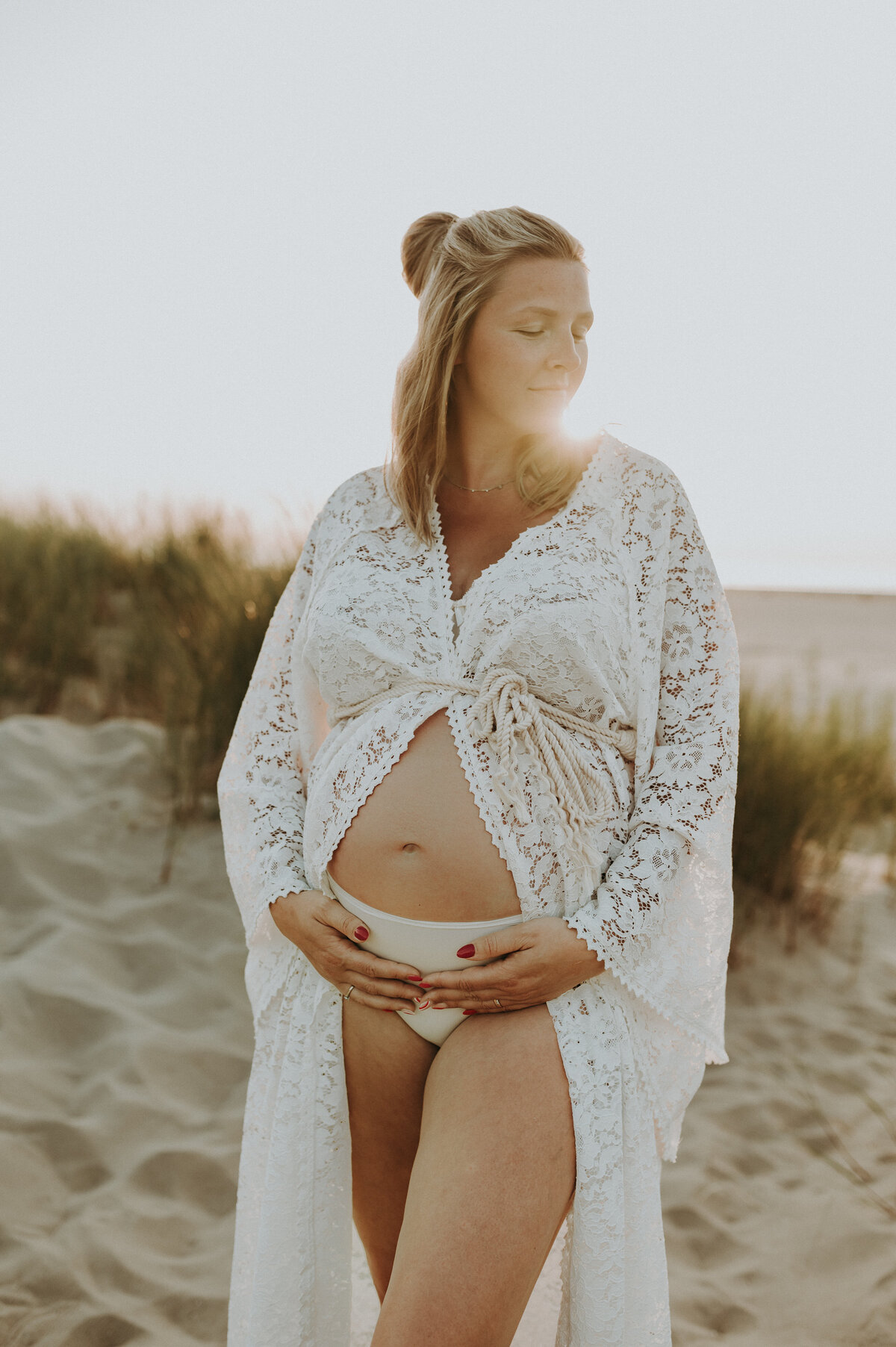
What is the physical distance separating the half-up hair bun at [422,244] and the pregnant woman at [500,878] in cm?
14

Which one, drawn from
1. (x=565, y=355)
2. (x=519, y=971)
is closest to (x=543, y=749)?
(x=519, y=971)

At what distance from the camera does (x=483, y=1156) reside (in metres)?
1.42

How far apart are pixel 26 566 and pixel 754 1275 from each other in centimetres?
486

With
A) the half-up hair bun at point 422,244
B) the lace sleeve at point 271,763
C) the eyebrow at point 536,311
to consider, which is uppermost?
the half-up hair bun at point 422,244

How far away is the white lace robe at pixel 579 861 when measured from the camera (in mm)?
→ 1605

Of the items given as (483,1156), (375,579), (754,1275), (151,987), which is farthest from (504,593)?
(151,987)

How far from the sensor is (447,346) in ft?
6.61

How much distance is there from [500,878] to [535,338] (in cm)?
105

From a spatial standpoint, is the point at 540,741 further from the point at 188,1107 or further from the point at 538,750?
the point at 188,1107

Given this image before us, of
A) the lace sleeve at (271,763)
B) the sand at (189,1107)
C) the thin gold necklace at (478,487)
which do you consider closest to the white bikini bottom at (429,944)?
the lace sleeve at (271,763)

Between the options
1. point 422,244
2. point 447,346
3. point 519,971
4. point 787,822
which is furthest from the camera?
point 787,822

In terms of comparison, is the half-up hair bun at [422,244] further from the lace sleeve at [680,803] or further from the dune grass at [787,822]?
the dune grass at [787,822]

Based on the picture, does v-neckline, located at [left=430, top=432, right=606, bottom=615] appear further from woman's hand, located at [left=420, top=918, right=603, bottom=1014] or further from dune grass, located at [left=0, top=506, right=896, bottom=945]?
dune grass, located at [left=0, top=506, right=896, bottom=945]

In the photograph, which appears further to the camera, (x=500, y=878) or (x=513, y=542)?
(x=513, y=542)
